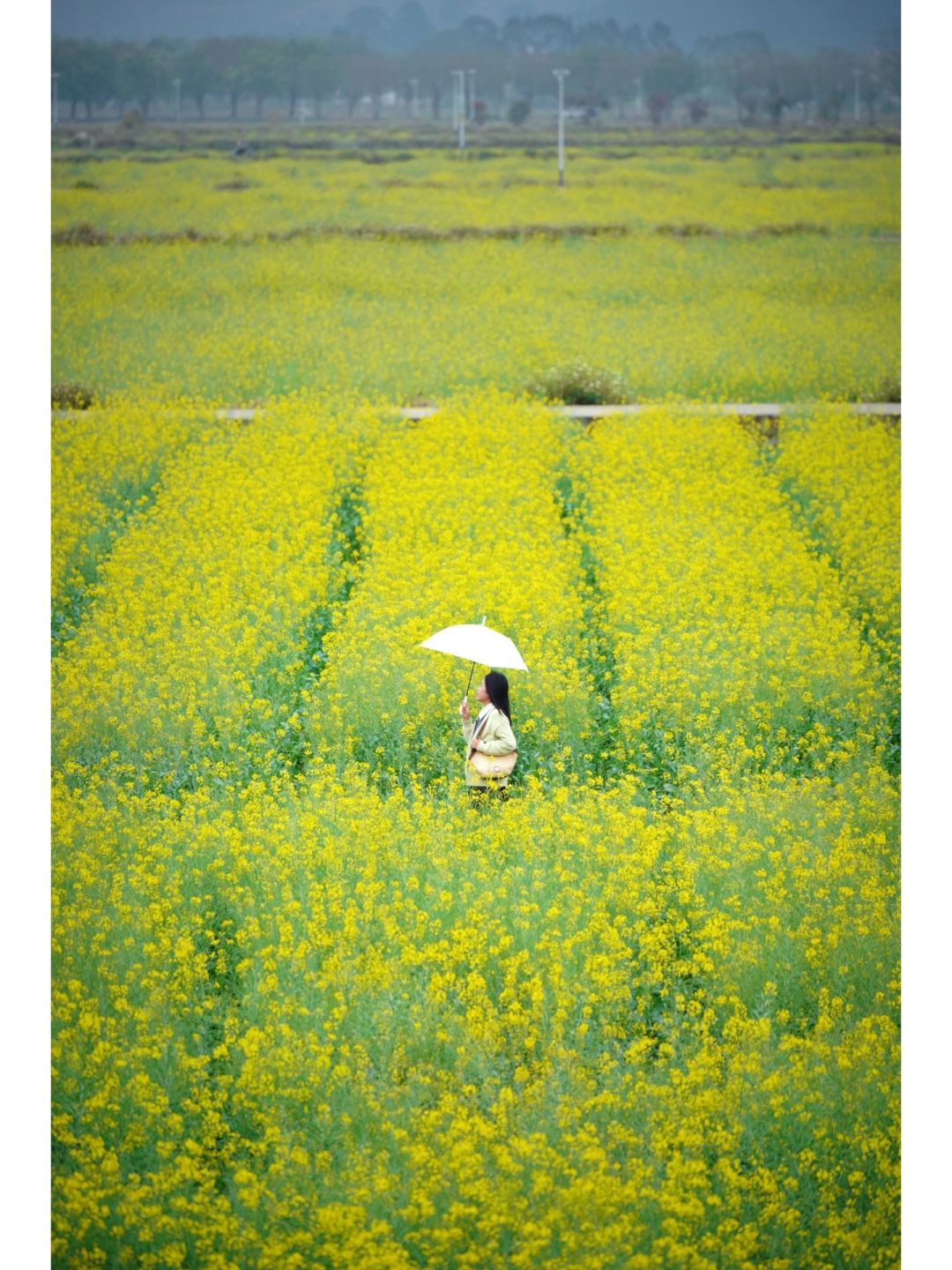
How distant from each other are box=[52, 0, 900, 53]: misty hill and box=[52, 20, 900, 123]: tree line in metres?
0.18

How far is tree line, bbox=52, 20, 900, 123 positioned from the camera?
1541 cm

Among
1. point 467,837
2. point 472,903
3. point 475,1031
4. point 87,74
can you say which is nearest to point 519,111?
point 87,74

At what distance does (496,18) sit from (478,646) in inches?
500

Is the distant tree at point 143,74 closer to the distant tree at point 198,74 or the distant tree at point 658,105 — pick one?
the distant tree at point 198,74

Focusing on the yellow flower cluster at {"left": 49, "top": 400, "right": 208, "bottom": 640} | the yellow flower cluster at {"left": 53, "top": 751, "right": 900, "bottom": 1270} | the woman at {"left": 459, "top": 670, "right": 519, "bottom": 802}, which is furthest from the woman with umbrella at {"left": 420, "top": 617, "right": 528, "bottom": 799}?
the yellow flower cluster at {"left": 49, "top": 400, "right": 208, "bottom": 640}

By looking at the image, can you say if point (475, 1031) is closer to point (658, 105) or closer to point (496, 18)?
point (496, 18)

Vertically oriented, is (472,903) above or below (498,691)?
below

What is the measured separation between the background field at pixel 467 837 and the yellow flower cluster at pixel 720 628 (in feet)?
0.10

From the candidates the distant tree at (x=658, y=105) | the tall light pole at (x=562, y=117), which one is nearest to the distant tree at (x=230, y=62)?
the tall light pole at (x=562, y=117)

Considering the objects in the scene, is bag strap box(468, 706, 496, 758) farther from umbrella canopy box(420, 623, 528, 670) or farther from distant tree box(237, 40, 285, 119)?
distant tree box(237, 40, 285, 119)

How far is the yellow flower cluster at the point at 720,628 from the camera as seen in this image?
598cm

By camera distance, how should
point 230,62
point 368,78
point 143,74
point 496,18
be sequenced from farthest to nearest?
point 368,78
point 230,62
point 496,18
point 143,74

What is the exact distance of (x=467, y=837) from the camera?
16.4 feet
